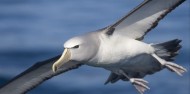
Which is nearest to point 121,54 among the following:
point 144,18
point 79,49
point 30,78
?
point 79,49

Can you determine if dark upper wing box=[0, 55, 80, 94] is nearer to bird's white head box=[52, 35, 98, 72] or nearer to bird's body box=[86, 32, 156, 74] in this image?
bird's body box=[86, 32, 156, 74]

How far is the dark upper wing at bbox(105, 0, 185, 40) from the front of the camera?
6.93m

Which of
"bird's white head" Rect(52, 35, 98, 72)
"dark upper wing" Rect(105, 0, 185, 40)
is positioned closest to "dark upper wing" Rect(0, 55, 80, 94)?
"dark upper wing" Rect(105, 0, 185, 40)

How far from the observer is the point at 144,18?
23.2 feet

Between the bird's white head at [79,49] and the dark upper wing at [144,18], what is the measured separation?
1.60 ft

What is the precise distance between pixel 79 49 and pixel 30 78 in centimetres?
154

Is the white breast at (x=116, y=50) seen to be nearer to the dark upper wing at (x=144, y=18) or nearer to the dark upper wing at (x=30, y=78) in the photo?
the dark upper wing at (x=144, y=18)

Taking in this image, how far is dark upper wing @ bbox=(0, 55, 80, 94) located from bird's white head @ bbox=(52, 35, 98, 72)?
1089 millimetres

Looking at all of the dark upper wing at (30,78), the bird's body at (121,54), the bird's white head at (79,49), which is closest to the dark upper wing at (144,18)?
the bird's body at (121,54)

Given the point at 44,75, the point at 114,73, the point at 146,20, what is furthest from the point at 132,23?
the point at 44,75

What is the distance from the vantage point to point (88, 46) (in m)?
6.41

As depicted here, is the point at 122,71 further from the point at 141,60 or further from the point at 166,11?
the point at 166,11

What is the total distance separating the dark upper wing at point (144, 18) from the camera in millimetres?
6934

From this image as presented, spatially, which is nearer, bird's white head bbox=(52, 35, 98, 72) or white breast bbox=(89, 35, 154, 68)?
bird's white head bbox=(52, 35, 98, 72)
